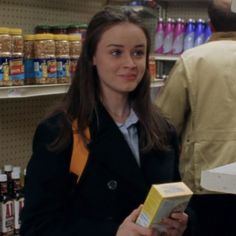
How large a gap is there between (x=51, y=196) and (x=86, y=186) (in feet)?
0.37

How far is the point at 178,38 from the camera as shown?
4.55 meters

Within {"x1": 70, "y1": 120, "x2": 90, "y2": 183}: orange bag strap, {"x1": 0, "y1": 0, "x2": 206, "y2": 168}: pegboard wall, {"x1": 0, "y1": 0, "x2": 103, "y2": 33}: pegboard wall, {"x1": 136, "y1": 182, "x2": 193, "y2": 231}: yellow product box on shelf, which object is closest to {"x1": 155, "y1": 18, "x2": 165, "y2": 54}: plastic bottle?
{"x1": 0, "y1": 0, "x2": 103, "y2": 33}: pegboard wall

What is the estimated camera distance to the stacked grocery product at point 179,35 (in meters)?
4.47

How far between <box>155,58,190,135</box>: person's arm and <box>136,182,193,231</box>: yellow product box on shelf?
3.70 ft

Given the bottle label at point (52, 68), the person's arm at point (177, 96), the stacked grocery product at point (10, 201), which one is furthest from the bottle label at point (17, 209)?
the person's arm at point (177, 96)

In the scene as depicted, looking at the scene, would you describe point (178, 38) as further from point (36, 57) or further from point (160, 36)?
point (36, 57)

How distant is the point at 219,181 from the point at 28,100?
93.3 inches

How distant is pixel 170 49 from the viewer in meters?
4.62

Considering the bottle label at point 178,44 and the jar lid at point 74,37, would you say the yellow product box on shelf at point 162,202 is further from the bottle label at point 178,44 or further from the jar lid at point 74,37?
the bottle label at point 178,44

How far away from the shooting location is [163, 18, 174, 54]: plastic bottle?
458 centimetres

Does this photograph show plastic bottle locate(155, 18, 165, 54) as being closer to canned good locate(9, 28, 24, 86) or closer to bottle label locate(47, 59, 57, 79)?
bottle label locate(47, 59, 57, 79)

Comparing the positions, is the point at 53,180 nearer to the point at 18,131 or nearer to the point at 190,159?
the point at 190,159

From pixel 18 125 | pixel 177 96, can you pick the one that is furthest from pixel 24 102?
pixel 177 96

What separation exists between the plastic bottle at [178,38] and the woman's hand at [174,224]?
3.21 m
